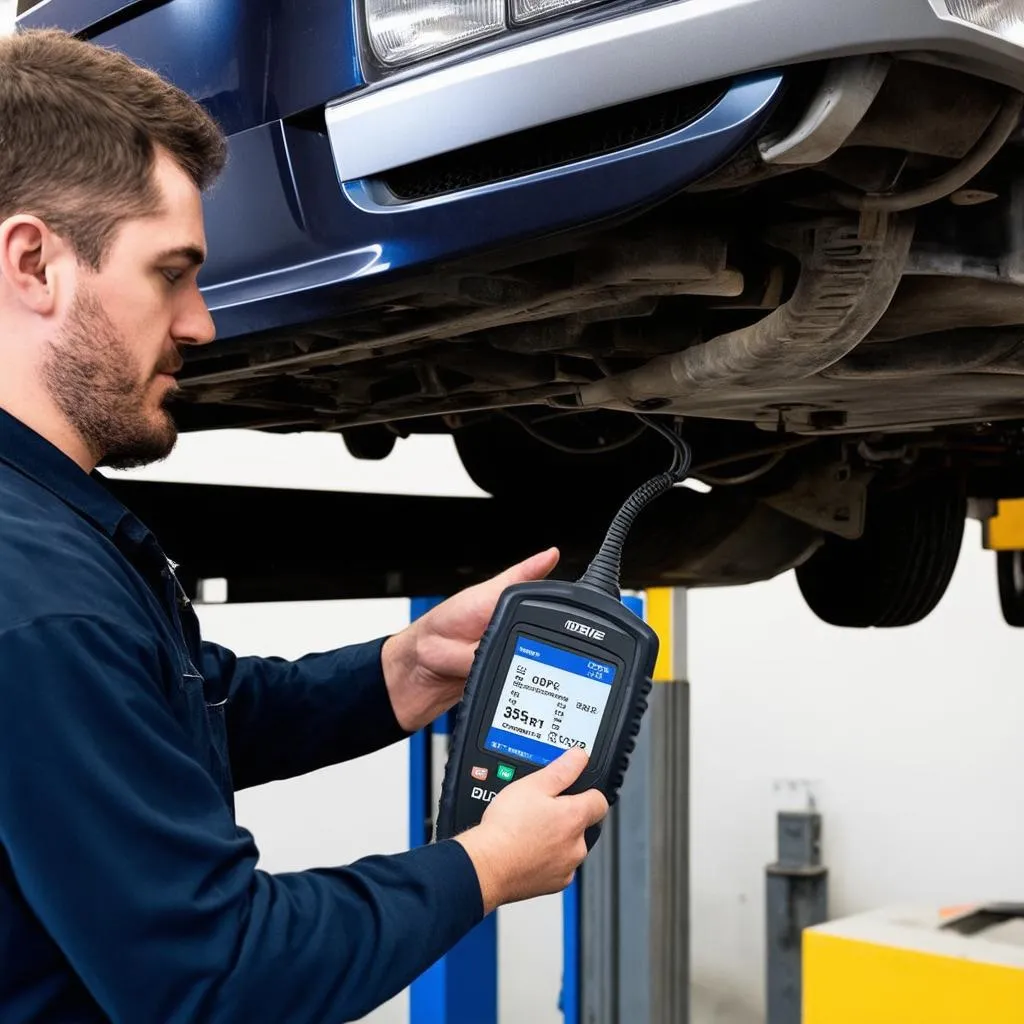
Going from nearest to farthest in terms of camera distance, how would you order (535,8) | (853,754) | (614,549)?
(535,8)
(614,549)
(853,754)

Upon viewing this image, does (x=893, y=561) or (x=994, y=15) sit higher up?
(x=994, y=15)

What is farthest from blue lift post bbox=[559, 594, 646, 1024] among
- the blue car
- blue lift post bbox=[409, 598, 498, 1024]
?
the blue car

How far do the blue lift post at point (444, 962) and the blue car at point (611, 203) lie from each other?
890 mm

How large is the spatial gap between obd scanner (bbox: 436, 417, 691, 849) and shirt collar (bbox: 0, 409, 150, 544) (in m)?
0.25

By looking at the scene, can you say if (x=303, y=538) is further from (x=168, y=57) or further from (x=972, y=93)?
(x=972, y=93)

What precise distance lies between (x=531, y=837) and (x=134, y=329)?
36 cm

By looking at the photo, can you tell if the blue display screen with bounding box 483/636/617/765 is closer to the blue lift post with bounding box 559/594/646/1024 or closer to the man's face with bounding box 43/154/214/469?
the man's face with bounding box 43/154/214/469

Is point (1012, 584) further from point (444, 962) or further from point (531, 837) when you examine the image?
point (531, 837)

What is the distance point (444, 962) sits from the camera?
73.5 inches

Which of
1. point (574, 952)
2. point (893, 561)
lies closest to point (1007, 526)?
point (893, 561)

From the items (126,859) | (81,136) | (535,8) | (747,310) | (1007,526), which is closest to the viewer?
(126,859)

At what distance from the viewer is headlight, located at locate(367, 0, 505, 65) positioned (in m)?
0.83

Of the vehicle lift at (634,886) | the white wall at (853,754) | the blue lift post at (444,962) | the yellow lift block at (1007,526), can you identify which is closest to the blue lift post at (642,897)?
the vehicle lift at (634,886)

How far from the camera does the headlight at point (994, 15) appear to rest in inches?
27.5
